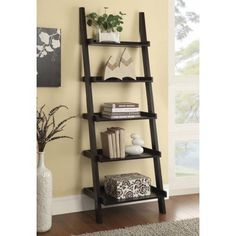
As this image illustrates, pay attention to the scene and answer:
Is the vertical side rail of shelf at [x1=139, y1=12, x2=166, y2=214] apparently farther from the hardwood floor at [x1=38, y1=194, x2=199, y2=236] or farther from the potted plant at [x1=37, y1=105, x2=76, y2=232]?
the potted plant at [x1=37, y1=105, x2=76, y2=232]

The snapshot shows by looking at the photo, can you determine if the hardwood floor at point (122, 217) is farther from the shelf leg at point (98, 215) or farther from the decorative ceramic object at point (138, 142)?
the decorative ceramic object at point (138, 142)

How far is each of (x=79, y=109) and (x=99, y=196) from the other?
32.1 inches

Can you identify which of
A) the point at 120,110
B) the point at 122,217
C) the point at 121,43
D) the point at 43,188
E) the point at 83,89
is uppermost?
the point at 121,43

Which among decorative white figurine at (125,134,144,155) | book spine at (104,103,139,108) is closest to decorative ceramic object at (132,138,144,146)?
decorative white figurine at (125,134,144,155)

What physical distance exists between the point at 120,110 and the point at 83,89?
0.40 m

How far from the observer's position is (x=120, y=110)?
4090 mm

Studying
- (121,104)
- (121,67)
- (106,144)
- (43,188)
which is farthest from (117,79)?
(43,188)

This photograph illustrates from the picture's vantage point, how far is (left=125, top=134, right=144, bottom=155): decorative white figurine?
4188mm

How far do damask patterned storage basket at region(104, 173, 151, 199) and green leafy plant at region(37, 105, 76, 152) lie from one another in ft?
1.84

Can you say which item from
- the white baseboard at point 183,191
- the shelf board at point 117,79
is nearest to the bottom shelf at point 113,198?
the white baseboard at point 183,191

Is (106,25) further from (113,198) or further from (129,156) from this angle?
(113,198)

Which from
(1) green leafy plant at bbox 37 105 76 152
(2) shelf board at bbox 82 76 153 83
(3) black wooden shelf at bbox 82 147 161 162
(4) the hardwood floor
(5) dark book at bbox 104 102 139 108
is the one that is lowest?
(4) the hardwood floor
